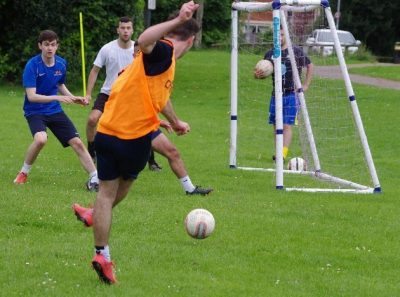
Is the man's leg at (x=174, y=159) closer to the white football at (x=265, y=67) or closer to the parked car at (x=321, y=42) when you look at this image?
the white football at (x=265, y=67)

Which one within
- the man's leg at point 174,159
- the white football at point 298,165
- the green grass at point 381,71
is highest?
the man's leg at point 174,159

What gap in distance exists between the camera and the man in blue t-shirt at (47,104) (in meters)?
11.1

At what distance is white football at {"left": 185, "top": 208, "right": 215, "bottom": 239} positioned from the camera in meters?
7.73

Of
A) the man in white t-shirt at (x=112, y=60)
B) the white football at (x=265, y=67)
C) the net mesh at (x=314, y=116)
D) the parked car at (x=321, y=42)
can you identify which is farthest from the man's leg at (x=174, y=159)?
the parked car at (x=321, y=42)

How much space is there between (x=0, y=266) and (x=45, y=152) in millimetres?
8349

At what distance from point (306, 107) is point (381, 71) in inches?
953

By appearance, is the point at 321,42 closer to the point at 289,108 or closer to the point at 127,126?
the point at 289,108

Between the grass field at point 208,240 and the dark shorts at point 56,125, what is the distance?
2.08 feet

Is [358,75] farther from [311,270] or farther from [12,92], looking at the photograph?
[311,270]

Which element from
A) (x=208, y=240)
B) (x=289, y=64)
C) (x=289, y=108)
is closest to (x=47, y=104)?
(x=289, y=64)

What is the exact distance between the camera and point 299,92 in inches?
494

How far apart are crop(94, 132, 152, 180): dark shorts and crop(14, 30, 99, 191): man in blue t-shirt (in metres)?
4.26

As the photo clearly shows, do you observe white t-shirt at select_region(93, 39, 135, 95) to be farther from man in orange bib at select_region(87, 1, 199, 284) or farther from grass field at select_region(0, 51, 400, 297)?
man in orange bib at select_region(87, 1, 199, 284)

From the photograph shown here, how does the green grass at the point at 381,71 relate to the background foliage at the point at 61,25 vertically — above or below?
below
